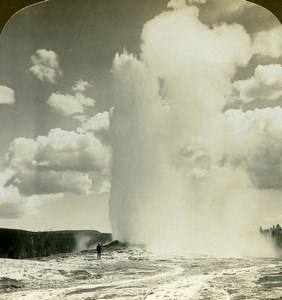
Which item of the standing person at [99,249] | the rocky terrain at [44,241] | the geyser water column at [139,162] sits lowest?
the standing person at [99,249]

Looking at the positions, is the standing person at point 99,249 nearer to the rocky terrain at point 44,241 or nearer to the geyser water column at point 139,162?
the rocky terrain at point 44,241

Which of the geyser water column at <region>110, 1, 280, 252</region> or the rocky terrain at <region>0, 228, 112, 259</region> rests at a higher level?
the geyser water column at <region>110, 1, 280, 252</region>

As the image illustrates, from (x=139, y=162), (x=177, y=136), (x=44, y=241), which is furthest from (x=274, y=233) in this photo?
(x=44, y=241)

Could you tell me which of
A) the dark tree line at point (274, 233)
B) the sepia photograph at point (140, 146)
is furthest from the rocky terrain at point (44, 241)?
the dark tree line at point (274, 233)

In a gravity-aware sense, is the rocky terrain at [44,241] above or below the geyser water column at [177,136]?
below

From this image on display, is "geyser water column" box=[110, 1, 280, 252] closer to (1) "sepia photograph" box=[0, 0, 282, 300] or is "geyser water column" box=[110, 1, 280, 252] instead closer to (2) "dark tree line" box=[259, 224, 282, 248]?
(1) "sepia photograph" box=[0, 0, 282, 300]

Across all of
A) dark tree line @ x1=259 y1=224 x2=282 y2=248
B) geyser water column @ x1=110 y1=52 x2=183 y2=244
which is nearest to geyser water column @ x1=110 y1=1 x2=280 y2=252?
geyser water column @ x1=110 y1=52 x2=183 y2=244

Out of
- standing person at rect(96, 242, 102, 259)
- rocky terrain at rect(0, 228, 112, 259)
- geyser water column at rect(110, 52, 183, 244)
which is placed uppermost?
geyser water column at rect(110, 52, 183, 244)

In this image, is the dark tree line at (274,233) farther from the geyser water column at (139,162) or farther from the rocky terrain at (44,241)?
the rocky terrain at (44,241)
